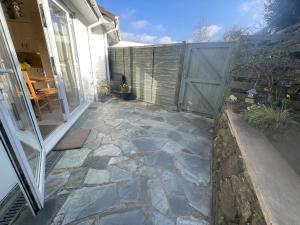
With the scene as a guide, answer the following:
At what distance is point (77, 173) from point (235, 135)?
6.75 feet

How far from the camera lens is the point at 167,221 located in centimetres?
136

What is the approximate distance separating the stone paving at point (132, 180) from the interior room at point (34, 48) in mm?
1027

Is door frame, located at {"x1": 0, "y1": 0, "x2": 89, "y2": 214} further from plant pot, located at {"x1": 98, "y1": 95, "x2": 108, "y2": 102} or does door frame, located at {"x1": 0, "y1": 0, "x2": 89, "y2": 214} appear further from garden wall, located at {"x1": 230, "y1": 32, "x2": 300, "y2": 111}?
garden wall, located at {"x1": 230, "y1": 32, "x2": 300, "y2": 111}

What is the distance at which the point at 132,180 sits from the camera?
1816 mm

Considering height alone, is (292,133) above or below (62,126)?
above

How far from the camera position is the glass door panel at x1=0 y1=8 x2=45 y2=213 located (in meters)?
1.06

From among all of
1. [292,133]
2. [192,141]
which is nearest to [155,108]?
[192,141]

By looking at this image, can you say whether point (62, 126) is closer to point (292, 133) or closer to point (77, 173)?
point (77, 173)

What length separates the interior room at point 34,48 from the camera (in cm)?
330

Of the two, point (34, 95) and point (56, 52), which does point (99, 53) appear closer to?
point (56, 52)

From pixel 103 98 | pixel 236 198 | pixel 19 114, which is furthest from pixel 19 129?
pixel 103 98

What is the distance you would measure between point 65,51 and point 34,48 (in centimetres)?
184

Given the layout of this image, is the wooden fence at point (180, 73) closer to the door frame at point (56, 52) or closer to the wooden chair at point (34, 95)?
the door frame at point (56, 52)

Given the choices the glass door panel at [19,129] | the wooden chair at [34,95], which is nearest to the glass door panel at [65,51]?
the wooden chair at [34,95]
